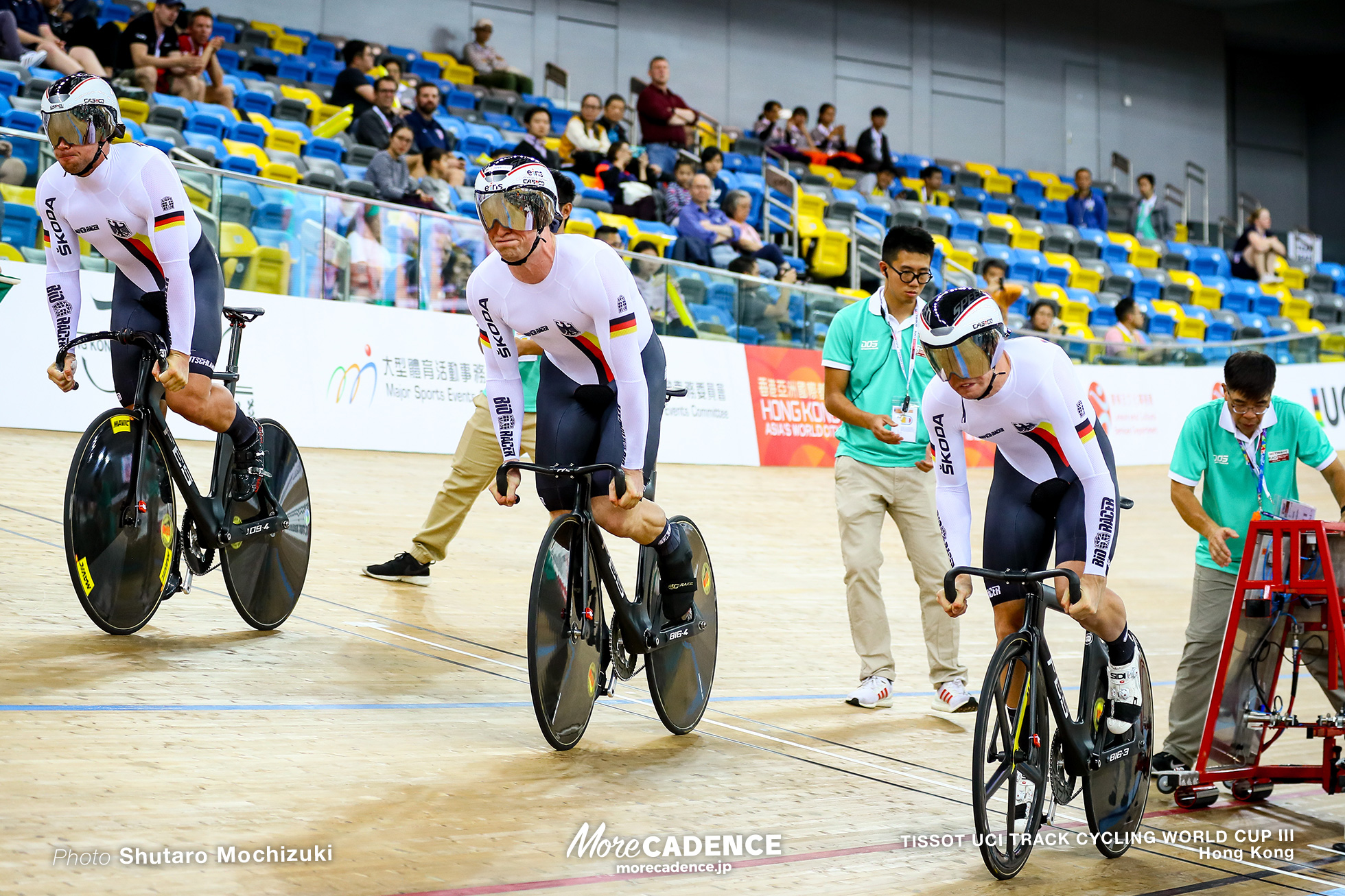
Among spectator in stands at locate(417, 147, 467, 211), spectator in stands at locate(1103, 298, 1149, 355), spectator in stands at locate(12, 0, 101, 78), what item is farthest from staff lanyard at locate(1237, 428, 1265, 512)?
spectator in stands at locate(1103, 298, 1149, 355)

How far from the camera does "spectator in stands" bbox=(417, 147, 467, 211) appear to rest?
10516 millimetres

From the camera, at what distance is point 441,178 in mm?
11055

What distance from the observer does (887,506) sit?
16.9 ft

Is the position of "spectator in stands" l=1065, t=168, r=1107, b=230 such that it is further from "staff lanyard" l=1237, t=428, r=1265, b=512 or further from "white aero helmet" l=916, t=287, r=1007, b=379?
"white aero helmet" l=916, t=287, r=1007, b=379

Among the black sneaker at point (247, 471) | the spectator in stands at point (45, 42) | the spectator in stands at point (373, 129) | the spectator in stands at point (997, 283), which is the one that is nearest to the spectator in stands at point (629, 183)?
the spectator in stands at point (373, 129)

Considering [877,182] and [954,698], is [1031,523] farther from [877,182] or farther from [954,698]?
[877,182]

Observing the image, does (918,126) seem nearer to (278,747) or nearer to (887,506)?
(887,506)

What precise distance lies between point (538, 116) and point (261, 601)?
8782 mm

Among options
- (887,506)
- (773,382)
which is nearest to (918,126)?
(773,382)

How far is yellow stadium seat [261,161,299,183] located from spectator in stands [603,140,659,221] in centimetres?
345

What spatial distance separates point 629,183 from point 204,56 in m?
3.98

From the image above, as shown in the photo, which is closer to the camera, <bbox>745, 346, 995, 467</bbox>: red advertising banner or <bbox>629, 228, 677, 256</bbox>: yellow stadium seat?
<bbox>745, 346, 995, 467</bbox>: red advertising banner

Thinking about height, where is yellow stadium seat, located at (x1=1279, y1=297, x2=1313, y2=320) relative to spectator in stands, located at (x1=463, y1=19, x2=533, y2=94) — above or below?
below

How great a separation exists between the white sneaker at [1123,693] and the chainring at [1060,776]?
229mm
